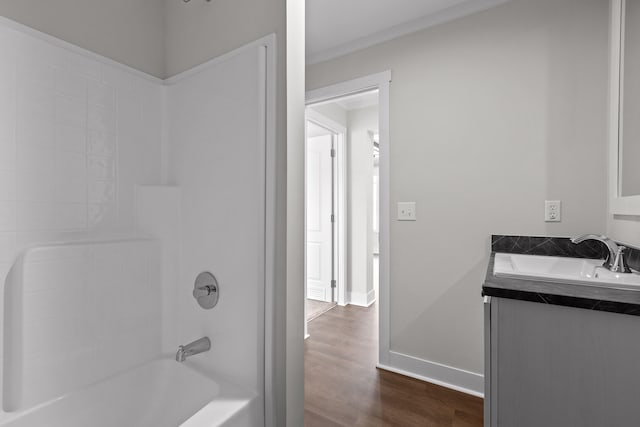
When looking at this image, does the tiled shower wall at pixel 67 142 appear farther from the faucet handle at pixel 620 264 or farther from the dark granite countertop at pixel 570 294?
the faucet handle at pixel 620 264

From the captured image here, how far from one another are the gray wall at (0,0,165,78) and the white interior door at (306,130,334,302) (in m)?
2.35

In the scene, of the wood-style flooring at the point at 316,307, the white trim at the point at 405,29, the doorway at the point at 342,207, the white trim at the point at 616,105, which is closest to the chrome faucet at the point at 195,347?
the white trim at the point at 616,105

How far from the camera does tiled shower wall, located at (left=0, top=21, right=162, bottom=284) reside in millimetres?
1060

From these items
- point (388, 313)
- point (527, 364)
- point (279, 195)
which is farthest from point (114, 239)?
point (388, 313)

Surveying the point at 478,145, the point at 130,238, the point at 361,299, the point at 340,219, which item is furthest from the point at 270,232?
the point at 361,299

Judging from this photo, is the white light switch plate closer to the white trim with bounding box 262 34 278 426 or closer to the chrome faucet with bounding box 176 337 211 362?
the white trim with bounding box 262 34 278 426

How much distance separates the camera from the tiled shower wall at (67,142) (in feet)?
3.48

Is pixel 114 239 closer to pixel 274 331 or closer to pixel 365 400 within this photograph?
pixel 274 331

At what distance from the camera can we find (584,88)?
64.6 inches

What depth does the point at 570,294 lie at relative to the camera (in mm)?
856

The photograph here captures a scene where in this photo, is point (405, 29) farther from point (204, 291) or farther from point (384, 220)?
point (204, 291)

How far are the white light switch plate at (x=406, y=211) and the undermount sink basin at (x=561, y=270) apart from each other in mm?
609

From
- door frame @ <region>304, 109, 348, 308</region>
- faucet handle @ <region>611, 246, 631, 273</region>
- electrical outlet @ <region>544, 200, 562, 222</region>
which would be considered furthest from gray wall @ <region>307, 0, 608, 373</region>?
door frame @ <region>304, 109, 348, 308</region>

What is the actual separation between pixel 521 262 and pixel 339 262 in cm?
235
